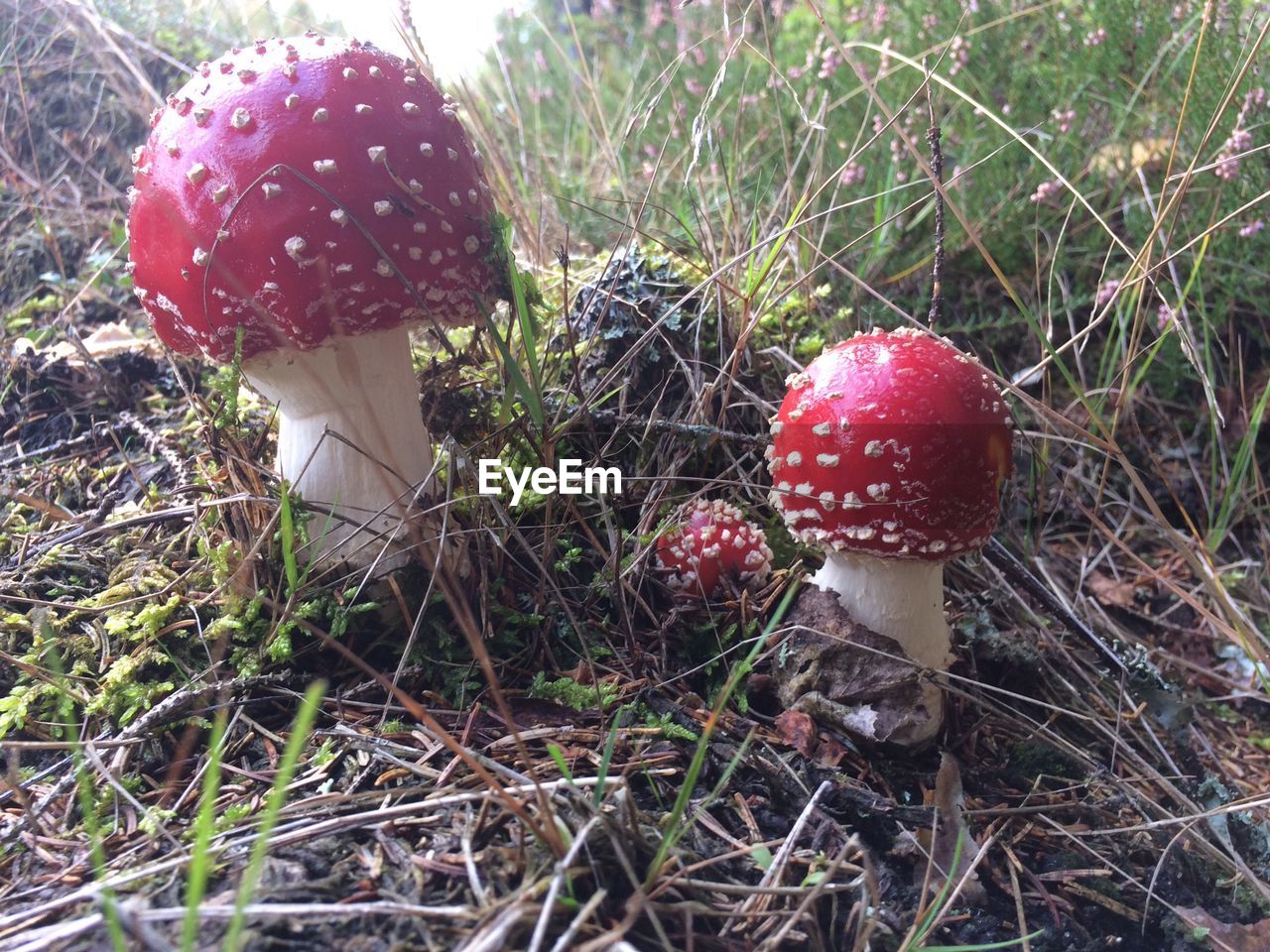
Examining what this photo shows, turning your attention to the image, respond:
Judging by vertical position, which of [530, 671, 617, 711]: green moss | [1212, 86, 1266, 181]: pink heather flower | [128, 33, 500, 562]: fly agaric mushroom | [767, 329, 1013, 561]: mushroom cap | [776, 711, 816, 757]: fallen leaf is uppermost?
[128, 33, 500, 562]: fly agaric mushroom

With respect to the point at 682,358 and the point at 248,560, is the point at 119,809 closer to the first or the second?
the point at 248,560

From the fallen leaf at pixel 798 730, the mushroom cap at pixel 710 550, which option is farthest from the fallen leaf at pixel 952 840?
the mushroom cap at pixel 710 550

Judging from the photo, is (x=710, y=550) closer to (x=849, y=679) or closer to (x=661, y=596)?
(x=661, y=596)

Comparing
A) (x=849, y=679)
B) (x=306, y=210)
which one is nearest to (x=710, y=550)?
(x=849, y=679)

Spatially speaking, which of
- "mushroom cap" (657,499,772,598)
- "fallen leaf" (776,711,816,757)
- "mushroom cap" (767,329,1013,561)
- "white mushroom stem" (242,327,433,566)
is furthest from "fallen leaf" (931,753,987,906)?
"white mushroom stem" (242,327,433,566)

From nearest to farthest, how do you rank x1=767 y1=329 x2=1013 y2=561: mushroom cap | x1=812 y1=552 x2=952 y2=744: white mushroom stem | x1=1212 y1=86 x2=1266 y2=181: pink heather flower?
x1=767 y1=329 x2=1013 y2=561: mushroom cap < x1=812 y1=552 x2=952 y2=744: white mushroom stem < x1=1212 y1=86 x2=1266 y2=181: pink heather flower

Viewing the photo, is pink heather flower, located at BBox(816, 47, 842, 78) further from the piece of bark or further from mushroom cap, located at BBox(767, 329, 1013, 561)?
the piece of bark

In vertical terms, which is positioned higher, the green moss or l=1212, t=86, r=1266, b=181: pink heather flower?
l=1212, t=86, r=1266, b=181: pink heather flower
